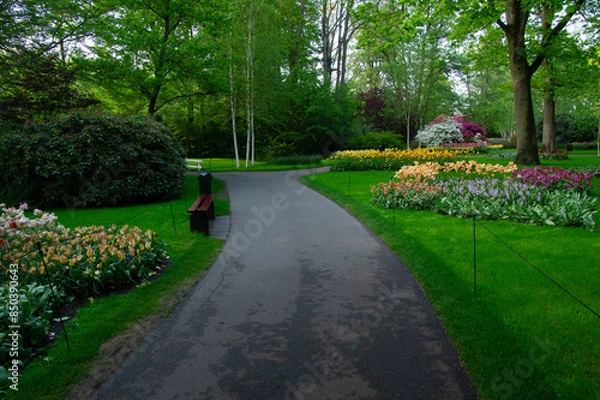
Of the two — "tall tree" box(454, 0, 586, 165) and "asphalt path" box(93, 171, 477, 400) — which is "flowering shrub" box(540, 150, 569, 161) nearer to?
"tall tree" box(454, 0, 586, 165)

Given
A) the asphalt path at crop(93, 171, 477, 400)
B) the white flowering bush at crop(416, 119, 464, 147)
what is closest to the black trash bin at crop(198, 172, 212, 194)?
the asphalt path at crop(93, 171, 477, 400)

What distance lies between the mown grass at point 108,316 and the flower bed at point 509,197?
15.4 feet

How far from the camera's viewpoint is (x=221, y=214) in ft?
30.8

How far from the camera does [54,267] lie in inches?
169

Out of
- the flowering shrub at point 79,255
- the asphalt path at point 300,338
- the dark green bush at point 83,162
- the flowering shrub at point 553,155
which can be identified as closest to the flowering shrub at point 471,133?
the flowering shrub at point 553,155

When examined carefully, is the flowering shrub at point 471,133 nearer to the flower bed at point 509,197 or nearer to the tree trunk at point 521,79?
the tree trunk at point 521,79

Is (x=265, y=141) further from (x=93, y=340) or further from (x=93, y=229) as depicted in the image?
(x=93, y=340)

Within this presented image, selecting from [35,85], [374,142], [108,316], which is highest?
[35,85]

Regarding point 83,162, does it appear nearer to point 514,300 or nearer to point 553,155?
point 514,300

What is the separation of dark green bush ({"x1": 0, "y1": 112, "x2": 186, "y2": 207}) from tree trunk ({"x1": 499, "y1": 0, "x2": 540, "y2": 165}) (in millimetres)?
14107

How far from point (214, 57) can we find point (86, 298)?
1661 centimetres

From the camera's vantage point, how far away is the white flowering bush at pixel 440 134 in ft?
96.5

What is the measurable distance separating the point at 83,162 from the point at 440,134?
85.0ft

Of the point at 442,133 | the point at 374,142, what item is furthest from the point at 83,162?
the point at 442,133
